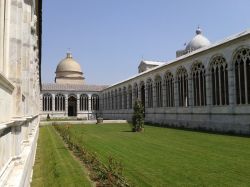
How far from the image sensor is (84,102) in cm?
6575

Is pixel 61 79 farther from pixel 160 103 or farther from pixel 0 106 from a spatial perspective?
pixel 0 106

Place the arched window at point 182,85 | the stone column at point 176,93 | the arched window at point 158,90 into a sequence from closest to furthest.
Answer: the arched window at point 182,85 → the stone column at point 176,93 → the arched window at point 158,90

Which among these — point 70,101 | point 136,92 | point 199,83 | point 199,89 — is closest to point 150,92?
point 136,92

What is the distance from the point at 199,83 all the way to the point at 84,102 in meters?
40.7

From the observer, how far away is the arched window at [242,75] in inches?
855

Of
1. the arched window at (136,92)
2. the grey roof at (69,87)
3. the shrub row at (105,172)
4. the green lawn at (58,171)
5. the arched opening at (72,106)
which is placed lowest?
the green lawn at (58,171)

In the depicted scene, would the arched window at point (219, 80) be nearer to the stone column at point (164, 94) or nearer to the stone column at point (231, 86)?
the stone column at point (231, 86)

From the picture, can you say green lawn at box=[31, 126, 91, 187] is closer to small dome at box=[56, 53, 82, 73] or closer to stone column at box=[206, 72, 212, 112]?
stone column at box=[206, 72, 212, 112]

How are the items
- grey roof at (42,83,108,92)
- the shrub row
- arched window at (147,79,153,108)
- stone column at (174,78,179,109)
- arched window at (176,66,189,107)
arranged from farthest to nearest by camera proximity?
grey roof at (42,83,108,92), arched window at (147,79,153,108), stone column at (174,78,179,109), arched window at (176,66,189,107), the shrub row

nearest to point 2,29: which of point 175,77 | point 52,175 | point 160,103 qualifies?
point 52,175

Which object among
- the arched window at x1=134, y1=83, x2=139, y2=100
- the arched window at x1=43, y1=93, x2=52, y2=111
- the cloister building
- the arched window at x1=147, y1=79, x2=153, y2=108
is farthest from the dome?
the arched window at x1=43, y1=93, x2=52, y2=111

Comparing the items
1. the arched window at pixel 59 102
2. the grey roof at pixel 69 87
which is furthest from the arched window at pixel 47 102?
the grey roof at pixel 69 87

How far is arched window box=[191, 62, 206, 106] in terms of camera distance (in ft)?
90.4

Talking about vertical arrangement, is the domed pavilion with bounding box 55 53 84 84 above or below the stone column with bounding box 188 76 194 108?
above
